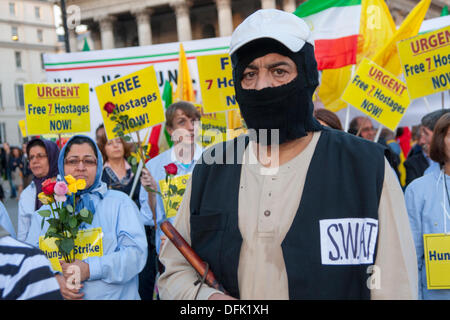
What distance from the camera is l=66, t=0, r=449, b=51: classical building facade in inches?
1581

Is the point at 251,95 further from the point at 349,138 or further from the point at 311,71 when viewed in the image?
the point at 349,138

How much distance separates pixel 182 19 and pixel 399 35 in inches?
1414

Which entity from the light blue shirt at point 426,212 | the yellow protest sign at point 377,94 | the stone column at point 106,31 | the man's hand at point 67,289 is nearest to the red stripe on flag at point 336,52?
the yellow protest sign at point 377,94

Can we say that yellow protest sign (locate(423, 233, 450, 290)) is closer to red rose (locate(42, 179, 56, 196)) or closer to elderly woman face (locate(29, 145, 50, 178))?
red rose (locate(42, 179, 56, 196))

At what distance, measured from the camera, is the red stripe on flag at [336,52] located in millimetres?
7602

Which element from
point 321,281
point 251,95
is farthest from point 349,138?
point 321,281

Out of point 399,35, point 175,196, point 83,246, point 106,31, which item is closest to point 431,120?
point 399,35

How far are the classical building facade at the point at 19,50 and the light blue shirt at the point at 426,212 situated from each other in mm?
55663

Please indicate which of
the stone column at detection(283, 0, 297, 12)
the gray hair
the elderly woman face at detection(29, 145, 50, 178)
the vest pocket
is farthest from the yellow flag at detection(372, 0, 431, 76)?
the stone column at detection(283, 0, 297, 12)

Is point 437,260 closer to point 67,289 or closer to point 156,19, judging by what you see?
point 67,289

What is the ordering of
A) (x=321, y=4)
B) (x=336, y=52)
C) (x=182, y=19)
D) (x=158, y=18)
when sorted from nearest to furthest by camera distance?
1. (x=336, y=52)
2. (x=321, y=4)
3. (x=182, y=19)
4. (x=158, y=18)

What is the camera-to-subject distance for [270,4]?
3691cm

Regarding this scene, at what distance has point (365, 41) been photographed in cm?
741

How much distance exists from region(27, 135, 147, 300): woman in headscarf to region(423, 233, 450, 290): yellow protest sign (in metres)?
1.73
